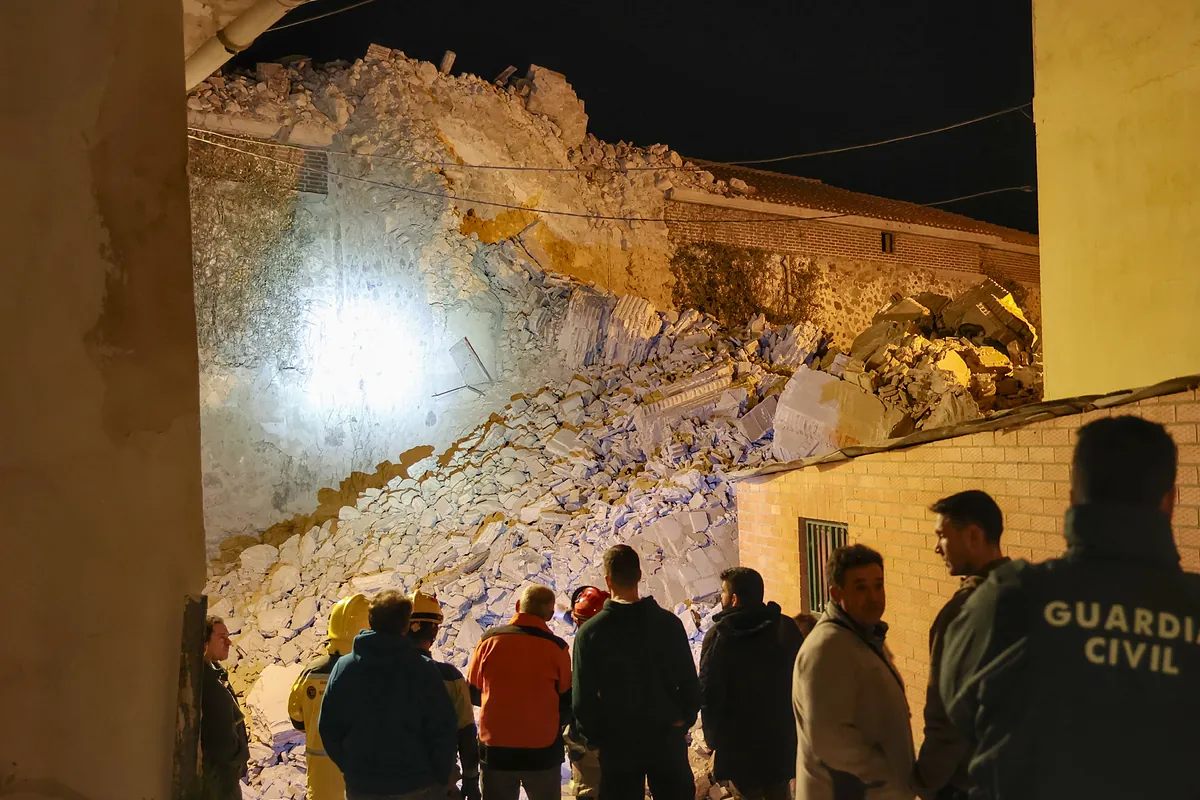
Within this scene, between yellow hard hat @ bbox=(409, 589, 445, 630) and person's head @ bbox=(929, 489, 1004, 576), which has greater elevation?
person's head @ bbox=(929, 489, 1004, 576)

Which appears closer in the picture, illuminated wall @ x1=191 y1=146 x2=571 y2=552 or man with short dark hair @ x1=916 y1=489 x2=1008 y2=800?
man with short dark hair @ x1=916 y1=489 x2=1008 y2=800

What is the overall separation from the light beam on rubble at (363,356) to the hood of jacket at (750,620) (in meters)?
12.3

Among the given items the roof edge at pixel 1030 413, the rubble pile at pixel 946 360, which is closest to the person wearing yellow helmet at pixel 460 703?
the roof edge at pixel 1030 413

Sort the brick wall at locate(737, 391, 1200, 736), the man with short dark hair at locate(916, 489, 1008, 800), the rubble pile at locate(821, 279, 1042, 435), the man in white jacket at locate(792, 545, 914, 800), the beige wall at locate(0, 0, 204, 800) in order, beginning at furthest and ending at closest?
the rubble pile at locate(821, 279, 1042, 435)
the brick wall at locate(737, 391, 1200, 736)
the man in white jacket at locate(792, 545, 914, 800)
the man with short dark hair at locate(916, 489, 1008, 800)
the beige wall at locate(0, 0, 204, 800)

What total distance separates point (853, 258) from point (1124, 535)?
70.7 feet

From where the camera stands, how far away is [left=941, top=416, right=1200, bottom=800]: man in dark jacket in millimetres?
1813

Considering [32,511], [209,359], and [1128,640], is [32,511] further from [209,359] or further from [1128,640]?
[209,359]

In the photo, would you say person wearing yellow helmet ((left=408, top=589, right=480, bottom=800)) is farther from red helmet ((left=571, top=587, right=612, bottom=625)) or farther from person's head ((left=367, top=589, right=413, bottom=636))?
red helmet ((left=571, top=587, right=612, bottom=625))

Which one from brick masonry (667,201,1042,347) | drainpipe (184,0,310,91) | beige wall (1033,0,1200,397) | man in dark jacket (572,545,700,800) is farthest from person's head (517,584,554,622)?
brick masonry (667,201,1042,347)

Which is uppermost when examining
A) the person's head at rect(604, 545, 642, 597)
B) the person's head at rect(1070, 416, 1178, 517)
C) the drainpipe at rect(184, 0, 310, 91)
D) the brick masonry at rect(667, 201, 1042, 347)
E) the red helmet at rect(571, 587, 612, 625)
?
the brick masonry at rect(667, 201, 1042, 347)

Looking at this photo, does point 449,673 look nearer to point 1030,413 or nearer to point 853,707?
point 853,707

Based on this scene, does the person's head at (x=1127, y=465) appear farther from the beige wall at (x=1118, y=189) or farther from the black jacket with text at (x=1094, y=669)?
the beige wall at (x=1118, y=189)

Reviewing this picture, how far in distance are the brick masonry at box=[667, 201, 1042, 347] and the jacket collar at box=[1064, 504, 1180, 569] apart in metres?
18.0

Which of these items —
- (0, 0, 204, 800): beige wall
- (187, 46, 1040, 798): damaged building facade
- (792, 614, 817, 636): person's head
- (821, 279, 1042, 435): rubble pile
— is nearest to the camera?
(0, 0, 204, 800): beige wall
